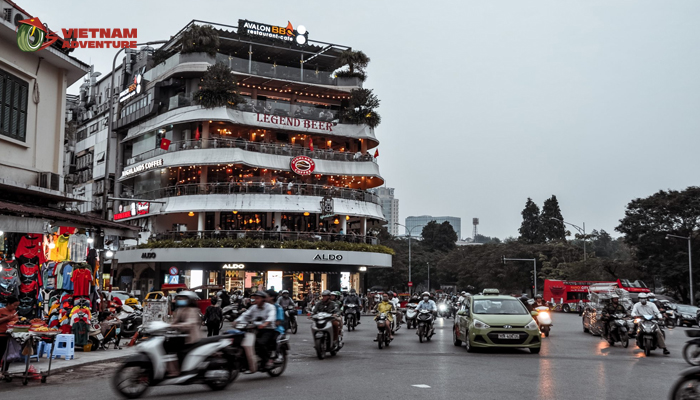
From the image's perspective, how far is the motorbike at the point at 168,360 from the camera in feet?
30.3

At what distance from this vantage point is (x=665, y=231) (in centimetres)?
5994

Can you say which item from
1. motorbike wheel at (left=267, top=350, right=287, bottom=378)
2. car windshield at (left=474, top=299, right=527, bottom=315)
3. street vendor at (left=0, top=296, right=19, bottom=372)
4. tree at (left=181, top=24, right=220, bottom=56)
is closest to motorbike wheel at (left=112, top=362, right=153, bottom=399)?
motorbike wheel at (left=267, top=350, right=287, bottom=378)

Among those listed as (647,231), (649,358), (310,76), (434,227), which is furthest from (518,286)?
(649,358)

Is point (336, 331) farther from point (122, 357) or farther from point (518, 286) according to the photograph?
point (518, 286)

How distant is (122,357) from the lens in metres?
15.2

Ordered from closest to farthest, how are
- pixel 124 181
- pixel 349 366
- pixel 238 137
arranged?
pixel 349 366 → pixel 238 137 → pixel 124 181

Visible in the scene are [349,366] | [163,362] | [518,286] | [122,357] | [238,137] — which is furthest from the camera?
[518,286]

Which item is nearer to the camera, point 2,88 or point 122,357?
point 122,357

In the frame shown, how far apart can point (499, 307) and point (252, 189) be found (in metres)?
33.4

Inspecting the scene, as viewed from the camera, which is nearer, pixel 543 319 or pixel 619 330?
pixel 619 330

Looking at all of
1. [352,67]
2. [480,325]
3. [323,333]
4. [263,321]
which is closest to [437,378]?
[263,321]

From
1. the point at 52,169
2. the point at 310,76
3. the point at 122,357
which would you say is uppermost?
the point at 310,76

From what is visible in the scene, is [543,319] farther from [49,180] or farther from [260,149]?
[260,149]

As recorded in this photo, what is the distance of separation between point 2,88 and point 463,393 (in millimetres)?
13826
